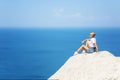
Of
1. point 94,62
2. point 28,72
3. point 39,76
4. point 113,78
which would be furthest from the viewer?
point 28,72

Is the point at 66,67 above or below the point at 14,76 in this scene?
above

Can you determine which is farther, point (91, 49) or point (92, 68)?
point (91, 49)

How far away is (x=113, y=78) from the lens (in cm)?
1274

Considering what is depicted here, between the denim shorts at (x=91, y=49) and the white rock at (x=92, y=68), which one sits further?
the denim shorts at (x=91, y=49)

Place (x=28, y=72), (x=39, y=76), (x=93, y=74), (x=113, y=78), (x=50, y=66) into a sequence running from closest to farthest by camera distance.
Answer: (x=113, y=78)
(x=93, y=74)
(x=39, y=76)
(x=28, y=72)
(x=50, y=66)

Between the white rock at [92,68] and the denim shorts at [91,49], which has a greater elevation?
the denim shorts at [91,49]

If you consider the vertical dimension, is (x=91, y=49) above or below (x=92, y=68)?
above

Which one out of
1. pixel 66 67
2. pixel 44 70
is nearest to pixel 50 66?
pixel 44 70

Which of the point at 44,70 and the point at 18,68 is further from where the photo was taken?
the point at 18,68

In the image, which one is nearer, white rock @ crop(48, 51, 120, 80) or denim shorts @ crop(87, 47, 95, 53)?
white rock @ crop(48, 51, 120, 80)

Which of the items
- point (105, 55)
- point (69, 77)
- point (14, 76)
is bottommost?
point (14, 76)

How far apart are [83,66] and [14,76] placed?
190 ft

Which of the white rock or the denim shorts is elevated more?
the denim shorts

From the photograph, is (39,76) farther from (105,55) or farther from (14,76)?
(105,55)
